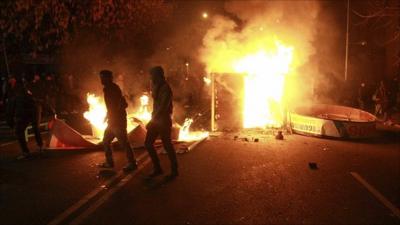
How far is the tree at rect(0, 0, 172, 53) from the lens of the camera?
13.4 metres

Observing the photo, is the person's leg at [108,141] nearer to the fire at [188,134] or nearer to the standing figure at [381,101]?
the fire at [188,134]

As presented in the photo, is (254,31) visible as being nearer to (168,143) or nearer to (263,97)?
(263,97)

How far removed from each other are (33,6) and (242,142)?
→ 847 cm

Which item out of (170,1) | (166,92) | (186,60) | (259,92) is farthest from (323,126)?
(186,60)

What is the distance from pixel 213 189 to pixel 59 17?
10044mm

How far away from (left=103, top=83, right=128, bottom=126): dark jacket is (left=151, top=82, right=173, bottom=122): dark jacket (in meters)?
0.80

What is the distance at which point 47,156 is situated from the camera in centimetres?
882

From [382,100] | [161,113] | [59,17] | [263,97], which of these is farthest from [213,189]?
[382,100]

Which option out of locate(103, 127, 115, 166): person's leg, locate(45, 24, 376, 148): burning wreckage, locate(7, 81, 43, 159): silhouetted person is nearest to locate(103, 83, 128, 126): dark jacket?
locate(103, 127, 115, 166): person's leg

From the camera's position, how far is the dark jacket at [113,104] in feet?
24.0

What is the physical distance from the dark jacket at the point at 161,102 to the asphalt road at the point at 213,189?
1.06 m

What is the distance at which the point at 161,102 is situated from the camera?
688cm

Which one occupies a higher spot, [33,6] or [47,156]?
[33,6]

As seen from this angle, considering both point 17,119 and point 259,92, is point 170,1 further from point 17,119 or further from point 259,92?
point 17,119
